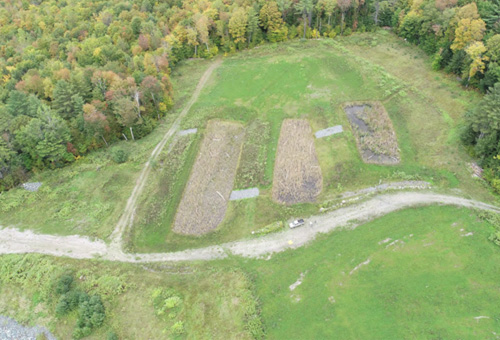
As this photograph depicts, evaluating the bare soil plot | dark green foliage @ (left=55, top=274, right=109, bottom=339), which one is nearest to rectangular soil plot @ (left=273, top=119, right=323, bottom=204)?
the bare soil plot

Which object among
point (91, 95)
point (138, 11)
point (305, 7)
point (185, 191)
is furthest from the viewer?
point (138, 11)

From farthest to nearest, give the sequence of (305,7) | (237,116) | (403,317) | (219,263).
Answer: (305,7)
(237,116)
(219,263)
(403,317)

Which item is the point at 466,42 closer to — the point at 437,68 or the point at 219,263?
the point at 437,68

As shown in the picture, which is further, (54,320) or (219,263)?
(219,263)

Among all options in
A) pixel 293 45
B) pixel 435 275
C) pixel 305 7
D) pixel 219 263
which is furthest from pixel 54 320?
pixel 305 7

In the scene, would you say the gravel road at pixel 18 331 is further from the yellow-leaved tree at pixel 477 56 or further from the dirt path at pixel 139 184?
the yellow-leaved tree at pixel 477 56

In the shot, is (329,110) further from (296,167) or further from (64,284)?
(64,284)

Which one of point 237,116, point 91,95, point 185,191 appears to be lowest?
point 185,191
